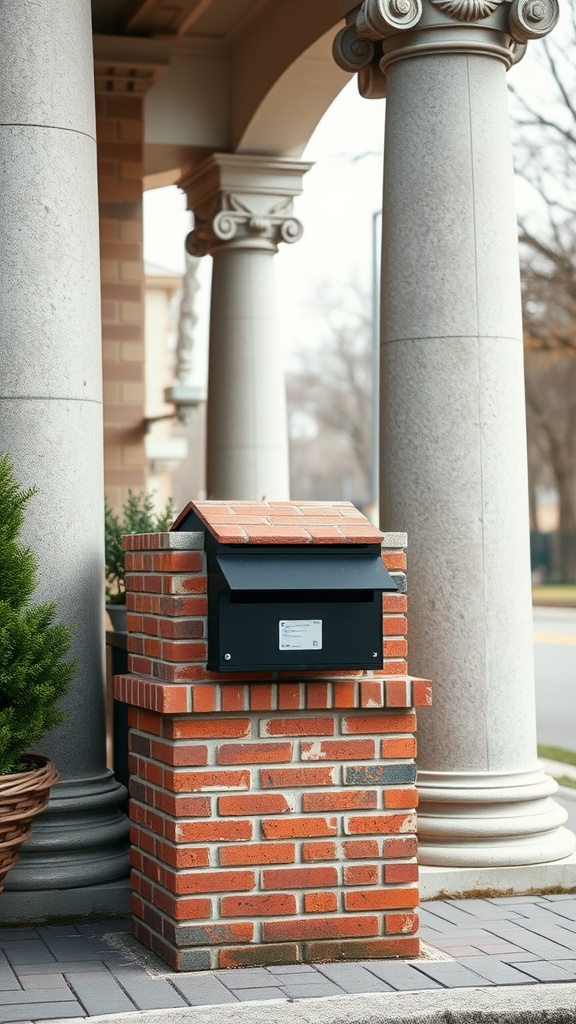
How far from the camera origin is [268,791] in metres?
4.70

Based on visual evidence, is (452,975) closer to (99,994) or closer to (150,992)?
(150,992)

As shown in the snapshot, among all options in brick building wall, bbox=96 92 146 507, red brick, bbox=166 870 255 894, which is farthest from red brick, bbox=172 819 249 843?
brick building wall, bbox=96 92 146 507

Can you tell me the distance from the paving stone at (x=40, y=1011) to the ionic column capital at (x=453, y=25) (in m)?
4.02

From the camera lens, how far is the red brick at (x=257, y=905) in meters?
4.63

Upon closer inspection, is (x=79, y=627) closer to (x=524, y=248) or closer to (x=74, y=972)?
(x=74, y=972)

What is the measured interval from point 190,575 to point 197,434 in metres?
70.0

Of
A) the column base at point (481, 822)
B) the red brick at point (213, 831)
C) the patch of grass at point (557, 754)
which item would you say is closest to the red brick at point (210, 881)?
the red brick at point (213, 831)

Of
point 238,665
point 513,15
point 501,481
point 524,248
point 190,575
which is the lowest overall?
point 238,665

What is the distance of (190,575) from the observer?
4.75 m

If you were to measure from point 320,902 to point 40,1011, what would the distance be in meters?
1.01

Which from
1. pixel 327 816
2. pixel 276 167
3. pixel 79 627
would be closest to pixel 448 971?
pixel 327 816

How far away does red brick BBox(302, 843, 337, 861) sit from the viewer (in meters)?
4.72

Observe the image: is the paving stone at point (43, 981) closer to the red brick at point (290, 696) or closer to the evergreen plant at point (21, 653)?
the evergreen plant at point (21, 653)

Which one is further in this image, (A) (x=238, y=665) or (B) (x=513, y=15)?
(B) (x=513, y=15)
